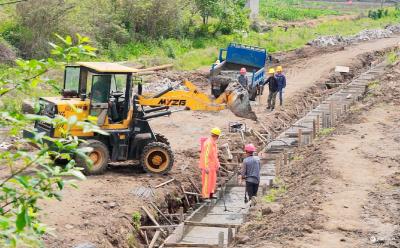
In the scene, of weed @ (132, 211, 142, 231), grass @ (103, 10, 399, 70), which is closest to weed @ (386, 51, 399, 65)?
grass @ (103, 10, 399, 70)

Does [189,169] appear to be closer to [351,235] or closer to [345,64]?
[351,235]

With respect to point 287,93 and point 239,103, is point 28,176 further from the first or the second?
point 287,93

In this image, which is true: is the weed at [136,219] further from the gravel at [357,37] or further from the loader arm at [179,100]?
the gravel at [357,37]

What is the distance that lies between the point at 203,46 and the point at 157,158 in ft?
79.9

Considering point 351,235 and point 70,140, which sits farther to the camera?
point 351,235

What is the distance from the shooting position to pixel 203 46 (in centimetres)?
4138

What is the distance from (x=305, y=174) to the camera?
17312mm

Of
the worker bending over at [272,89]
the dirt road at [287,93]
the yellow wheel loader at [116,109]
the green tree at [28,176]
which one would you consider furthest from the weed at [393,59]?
the green tree at [28,176]

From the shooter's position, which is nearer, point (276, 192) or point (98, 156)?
point (276, 192)

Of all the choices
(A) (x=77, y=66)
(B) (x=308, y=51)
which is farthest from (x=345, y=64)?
(A) (x=77, y=66)

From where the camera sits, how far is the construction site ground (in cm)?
1316

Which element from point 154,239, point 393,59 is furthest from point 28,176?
point 393,59

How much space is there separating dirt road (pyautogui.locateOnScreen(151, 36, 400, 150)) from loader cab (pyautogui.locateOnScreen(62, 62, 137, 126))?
4416 millimetres

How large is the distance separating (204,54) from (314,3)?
44743 millimetres
